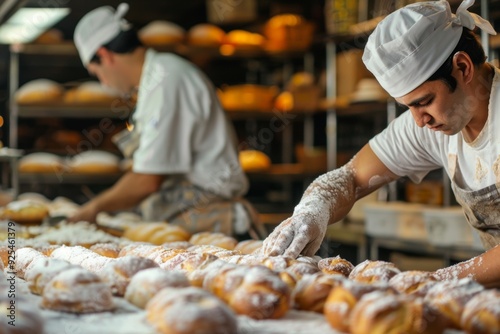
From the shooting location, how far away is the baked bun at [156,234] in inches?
106

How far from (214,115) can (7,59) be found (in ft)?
9.36

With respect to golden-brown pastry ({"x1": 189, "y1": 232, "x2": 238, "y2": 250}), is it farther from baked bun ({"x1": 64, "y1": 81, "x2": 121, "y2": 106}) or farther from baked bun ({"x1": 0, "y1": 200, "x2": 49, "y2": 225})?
baked bun ({"x1": 64, "y1": 81, "x2": 121, "y2": 106})

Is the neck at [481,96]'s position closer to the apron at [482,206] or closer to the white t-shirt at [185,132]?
the apron at [482,206]

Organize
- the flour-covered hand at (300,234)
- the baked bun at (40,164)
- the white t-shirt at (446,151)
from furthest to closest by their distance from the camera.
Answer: the baked bun at (40,164), the white t-shirt at (446,151), the flour-covered hand at (300,234)

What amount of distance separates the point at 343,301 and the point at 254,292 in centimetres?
17

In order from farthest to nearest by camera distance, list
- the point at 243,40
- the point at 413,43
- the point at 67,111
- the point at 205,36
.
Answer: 1. the point at 243,40
2. the point at 205,36
3. the point at 67,111
4. the point at 413,43

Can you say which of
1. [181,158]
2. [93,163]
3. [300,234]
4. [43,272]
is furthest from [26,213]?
[93,163]

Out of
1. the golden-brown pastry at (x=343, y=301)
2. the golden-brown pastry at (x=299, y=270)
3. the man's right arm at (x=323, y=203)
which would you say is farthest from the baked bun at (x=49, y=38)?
the golden-brown pastry at (x=343, y=301)

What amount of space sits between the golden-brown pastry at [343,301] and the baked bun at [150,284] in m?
0.30

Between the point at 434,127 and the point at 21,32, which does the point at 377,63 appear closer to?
the point at 434,127

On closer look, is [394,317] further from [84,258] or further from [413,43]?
[413,43]

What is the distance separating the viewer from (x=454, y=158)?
2.36 m

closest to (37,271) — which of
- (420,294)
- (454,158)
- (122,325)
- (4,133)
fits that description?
(122,325)

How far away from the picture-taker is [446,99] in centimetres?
209
